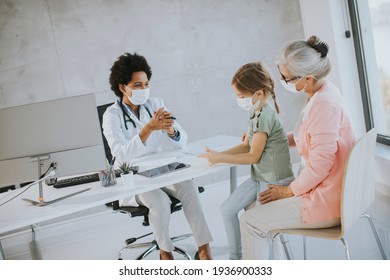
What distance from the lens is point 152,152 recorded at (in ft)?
9.89

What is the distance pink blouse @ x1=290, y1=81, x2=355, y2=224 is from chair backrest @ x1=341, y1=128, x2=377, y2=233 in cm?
7

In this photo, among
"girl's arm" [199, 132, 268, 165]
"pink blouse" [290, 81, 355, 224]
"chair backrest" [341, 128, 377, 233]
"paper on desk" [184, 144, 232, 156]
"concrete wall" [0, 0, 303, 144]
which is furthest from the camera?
"concrete wall" [0, 0, 303, 144]

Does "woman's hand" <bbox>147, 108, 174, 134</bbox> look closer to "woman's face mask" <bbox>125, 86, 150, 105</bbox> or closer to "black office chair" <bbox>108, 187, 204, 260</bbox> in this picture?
"woman's face mask" <bbox>125, 86, 150, 105</bbox>

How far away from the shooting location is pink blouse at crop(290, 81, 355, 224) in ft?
6.38

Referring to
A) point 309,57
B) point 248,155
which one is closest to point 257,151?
point 248,155

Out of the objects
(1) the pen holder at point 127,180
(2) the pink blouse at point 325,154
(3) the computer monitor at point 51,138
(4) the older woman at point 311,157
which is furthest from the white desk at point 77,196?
(2) the pink blouse at point 325,154

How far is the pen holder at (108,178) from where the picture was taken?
7.87ft

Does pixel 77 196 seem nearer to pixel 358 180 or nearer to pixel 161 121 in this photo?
pixel 161 121

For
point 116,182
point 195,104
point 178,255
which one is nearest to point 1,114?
point 116,182

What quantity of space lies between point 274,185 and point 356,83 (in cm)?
134

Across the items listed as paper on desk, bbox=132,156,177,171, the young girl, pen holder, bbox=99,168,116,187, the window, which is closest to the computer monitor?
pen holder, bbox=99,168,116,187

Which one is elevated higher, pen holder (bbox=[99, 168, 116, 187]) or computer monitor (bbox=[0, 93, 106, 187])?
computer monitor (bbox=[0, 93, 106, 187])

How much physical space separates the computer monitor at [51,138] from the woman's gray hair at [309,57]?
912 mm
